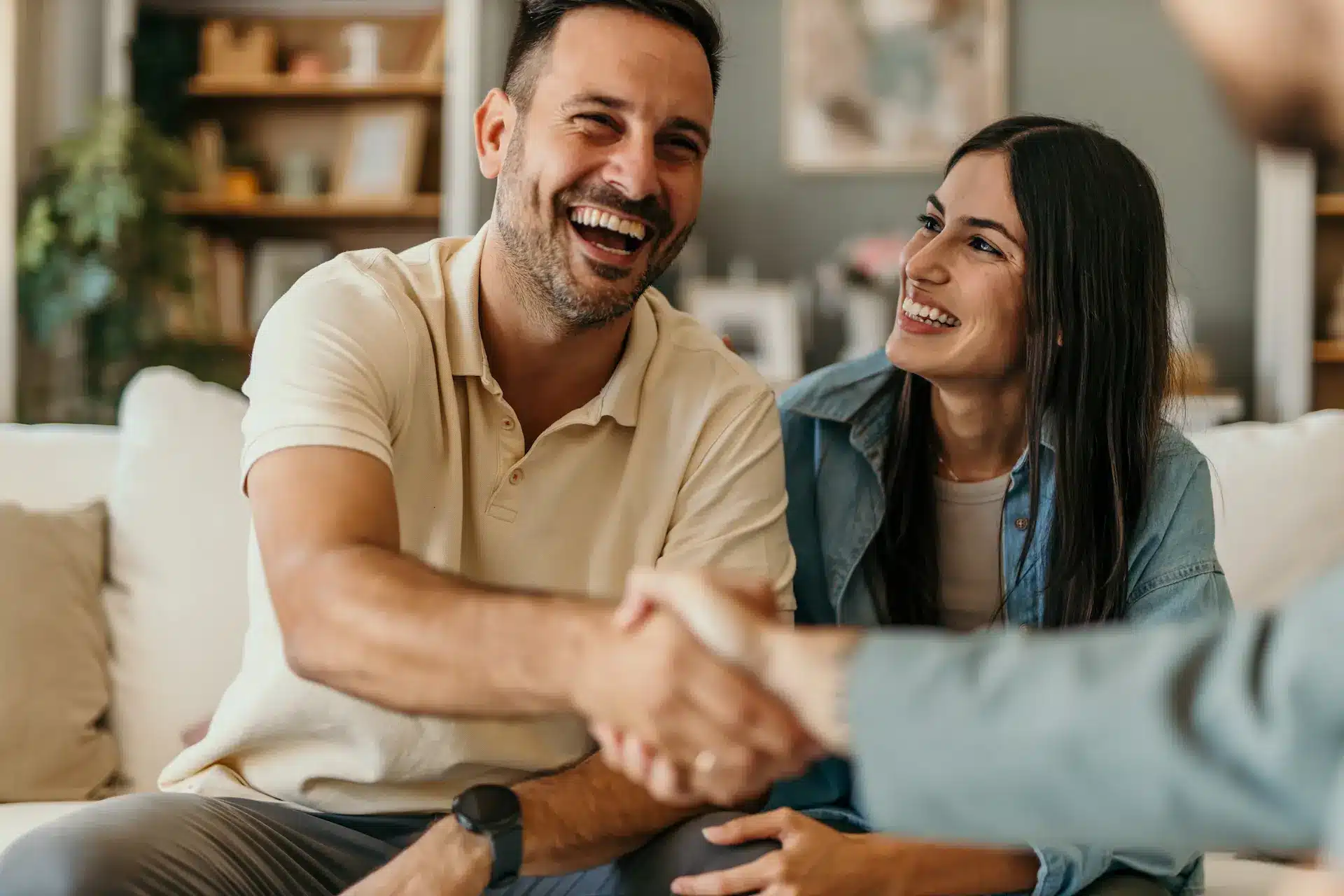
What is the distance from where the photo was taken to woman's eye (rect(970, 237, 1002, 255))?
1.70 meters

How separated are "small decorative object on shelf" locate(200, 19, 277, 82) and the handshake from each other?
4379mm

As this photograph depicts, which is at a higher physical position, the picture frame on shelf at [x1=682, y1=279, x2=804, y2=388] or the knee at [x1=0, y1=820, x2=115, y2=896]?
the picture frame on shelf at [x1=682, y1=279, x2=804, y2=388]

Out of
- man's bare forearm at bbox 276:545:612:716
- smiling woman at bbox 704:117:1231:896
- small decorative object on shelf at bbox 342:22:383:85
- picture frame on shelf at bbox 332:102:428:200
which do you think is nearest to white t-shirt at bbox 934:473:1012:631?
smiling woman at bbox 704:117:1231:896

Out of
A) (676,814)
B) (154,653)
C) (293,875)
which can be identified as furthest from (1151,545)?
(154,653)

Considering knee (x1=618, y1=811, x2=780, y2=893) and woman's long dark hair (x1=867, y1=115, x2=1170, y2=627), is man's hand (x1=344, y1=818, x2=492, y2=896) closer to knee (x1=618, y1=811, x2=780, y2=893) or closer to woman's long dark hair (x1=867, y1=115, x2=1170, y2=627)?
knee (x1=618, y1=811, x2=780, y2=893)

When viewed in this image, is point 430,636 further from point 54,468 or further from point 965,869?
point 54,468

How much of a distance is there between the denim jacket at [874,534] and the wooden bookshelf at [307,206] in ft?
10.8

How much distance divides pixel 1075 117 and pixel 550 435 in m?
3.72

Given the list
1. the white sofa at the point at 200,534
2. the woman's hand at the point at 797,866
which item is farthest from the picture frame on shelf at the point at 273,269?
the woman's hand at the point at 797,866

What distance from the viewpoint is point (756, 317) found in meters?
4.78

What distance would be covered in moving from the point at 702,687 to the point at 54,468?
4.68ft

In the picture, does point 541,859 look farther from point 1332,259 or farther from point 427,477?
point 1332,259

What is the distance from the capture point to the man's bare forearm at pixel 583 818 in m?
1.39

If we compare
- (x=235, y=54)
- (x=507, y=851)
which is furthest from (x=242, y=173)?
(x=507, y=851)
